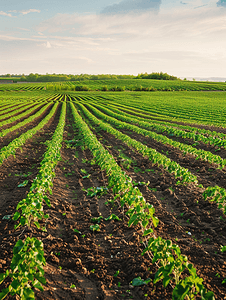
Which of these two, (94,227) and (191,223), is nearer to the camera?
(94,227)

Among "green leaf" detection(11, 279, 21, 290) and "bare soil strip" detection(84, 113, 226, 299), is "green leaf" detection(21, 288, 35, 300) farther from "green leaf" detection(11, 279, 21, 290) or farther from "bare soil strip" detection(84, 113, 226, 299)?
"bare soil strip" detection(84, 113, 226, 299)

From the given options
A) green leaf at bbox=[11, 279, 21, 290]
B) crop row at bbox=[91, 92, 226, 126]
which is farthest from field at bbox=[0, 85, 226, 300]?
crop row at bbox=[91, 92, 226, 126]

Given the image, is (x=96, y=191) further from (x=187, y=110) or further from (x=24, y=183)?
(x=187, y=110)

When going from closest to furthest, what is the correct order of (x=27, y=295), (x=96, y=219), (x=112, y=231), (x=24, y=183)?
(x=27, y=295)
(x=112, y=231)
(x=96, y=219)
(x=24, y=183)

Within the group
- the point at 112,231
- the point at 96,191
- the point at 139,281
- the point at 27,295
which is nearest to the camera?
the point at 27,295

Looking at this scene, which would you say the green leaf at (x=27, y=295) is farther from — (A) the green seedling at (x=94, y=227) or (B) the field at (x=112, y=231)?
(A) the green seedling at (x=94, y=227)

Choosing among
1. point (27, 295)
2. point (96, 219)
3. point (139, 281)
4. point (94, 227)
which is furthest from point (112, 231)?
point (27, 295)

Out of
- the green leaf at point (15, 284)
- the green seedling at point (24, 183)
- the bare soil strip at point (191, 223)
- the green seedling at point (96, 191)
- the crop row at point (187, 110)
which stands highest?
the crop row at point (187, 110)

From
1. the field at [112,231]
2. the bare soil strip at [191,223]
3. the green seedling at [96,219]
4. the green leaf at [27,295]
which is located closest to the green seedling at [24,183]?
the field at [112,231]

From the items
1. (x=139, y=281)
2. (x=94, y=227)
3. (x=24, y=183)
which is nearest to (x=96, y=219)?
(x=94, y=227)

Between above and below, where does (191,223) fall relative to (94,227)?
below

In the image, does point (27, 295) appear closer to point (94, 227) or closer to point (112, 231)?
point (94, 227)

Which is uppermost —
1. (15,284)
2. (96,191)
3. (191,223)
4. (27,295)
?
(15,284)

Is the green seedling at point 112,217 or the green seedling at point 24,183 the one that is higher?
the green seedling at point 24,183
